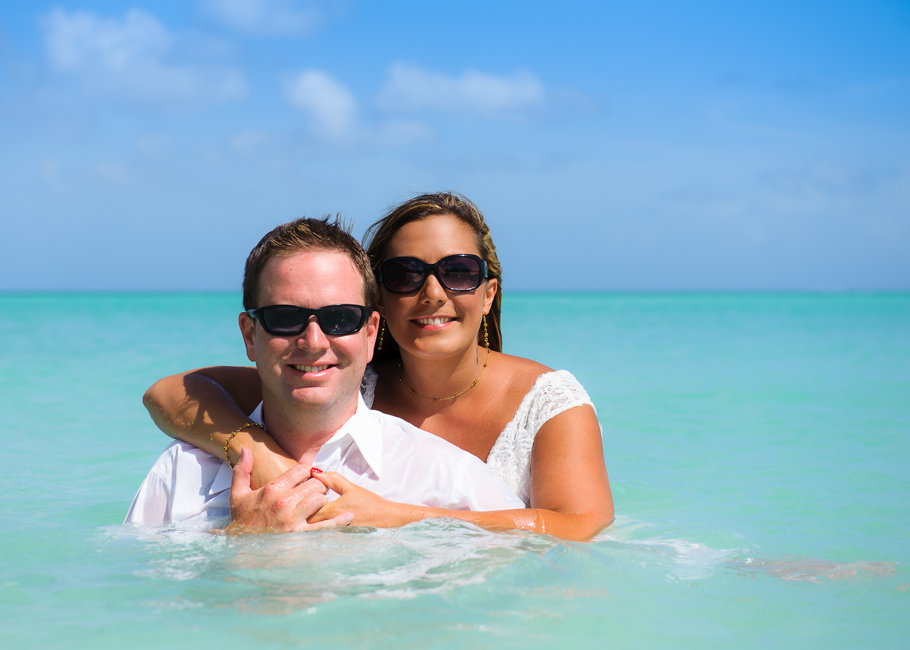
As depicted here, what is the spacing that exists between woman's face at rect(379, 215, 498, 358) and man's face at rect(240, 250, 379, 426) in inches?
29.2

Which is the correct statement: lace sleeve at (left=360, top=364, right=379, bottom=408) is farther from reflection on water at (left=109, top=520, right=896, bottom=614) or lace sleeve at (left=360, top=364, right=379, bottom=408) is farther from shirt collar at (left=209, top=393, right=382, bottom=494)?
reflection on water at (left=109, top=520, right=896, bottom=614)

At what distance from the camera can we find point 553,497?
13.4ft

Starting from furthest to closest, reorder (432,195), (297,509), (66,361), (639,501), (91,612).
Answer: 1. (66,361)
2. (639,501)
3. (432,195)
4. (297,509)
5. (91,612)

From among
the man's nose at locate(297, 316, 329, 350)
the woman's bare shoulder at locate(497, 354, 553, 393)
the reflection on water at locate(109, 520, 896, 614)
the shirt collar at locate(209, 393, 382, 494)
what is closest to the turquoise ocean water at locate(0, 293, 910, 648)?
the reflection on water at locate(109, 520, 896, 614)

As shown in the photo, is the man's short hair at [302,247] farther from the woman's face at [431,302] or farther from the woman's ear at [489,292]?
the woman's ear at [489,292]

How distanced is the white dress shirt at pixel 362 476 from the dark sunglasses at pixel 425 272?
83 centimetres

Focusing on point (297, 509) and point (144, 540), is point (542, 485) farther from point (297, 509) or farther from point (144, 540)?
point (144, 540)

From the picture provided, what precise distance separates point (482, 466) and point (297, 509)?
0.98 m

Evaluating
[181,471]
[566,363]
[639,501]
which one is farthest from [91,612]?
[566,363]

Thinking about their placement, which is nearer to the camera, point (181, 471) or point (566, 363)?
point (181, 471)

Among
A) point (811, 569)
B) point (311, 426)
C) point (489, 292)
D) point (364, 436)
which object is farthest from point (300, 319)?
point (811, 569)

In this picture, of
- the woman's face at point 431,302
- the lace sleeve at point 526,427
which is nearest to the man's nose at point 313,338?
the woman's face at point 431,302

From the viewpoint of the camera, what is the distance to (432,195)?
4594mm

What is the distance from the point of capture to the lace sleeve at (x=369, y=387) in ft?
16.2
